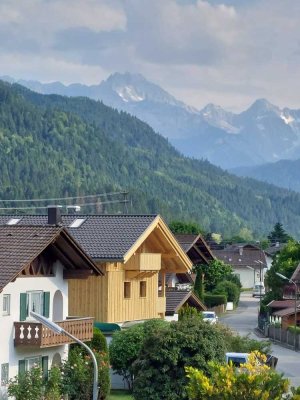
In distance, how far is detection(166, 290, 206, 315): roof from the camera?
68250 mm

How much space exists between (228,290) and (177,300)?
67.6m

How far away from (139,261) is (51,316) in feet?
39.2

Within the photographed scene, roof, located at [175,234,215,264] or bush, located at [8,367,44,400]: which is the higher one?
roof, located at [175,234,215,264]

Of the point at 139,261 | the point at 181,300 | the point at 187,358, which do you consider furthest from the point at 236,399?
the point at 181,300

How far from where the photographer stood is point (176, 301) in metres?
70.0

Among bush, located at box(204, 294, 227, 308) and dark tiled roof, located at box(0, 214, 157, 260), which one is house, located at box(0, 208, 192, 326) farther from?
bush, located at box(204, 294, 227, 308)

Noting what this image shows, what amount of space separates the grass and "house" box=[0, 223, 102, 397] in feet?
10.6

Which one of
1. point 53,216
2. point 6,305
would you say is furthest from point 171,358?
point 53,216

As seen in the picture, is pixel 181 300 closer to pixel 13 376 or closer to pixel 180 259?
pixel 180 259

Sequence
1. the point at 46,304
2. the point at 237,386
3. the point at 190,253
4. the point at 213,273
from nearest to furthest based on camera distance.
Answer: the point at 237,386 → the point at 46,304 → the point at 190,253 → the point at 213,273

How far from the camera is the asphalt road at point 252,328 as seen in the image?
66.2 meters

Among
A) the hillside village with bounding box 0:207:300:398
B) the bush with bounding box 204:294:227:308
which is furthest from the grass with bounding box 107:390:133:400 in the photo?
the bush with bounding box 204:294:227:308

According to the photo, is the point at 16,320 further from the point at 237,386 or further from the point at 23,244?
the point at 237,386

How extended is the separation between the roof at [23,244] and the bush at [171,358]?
4.42m
